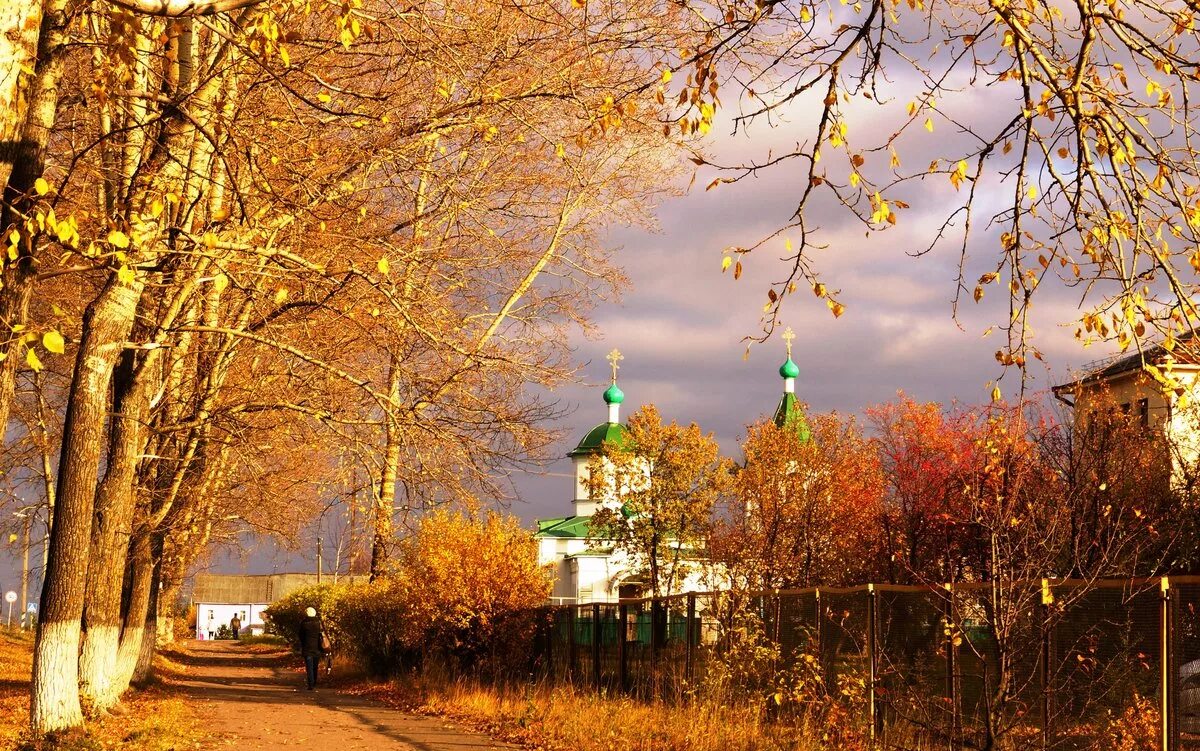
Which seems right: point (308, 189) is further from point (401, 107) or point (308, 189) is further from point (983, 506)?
point (983, 506)

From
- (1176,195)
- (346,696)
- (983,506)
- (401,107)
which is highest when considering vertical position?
(401,107)

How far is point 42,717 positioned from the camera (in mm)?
14258

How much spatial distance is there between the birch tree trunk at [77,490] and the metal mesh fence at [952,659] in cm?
726

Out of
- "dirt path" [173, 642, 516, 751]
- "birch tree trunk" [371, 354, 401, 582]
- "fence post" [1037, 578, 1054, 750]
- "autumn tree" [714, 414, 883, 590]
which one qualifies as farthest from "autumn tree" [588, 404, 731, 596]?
"fence post" [1037, 578, 1054, 750]

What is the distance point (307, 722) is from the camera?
20766mm

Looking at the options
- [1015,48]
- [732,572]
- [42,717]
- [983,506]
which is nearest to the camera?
[1015,48]

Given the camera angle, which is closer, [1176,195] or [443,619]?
[1176,195]

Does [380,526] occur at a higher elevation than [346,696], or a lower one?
higher

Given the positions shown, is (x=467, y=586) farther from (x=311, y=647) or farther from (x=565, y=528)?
(x=565, y=528)

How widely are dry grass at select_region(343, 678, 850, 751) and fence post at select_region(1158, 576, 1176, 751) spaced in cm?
417

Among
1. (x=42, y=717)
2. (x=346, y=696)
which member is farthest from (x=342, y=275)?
(x=346, y=696)

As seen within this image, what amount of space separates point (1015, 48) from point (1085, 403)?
30.7 meters

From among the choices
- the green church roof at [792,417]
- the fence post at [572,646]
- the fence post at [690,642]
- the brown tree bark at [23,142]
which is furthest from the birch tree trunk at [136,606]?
the green church roof at [792,417]

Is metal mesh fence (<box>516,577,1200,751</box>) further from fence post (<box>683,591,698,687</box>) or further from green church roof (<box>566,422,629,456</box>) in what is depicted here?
green church roof (<box>566,422,629,456</box>)
